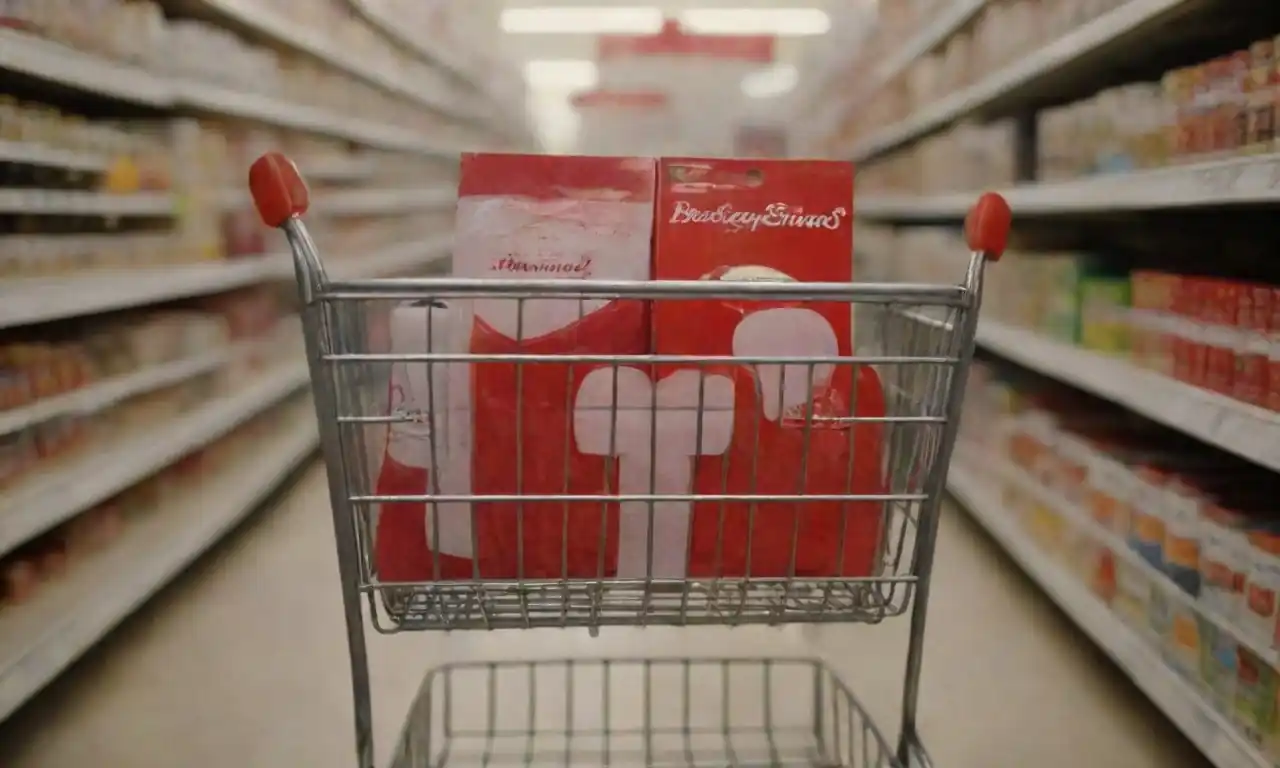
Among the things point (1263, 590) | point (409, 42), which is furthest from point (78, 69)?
point (409, 42)

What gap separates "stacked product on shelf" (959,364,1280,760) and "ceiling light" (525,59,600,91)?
5.25 m

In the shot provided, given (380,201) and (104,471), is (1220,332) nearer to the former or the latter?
(104,471)

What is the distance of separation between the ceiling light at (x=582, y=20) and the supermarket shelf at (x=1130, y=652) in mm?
5171

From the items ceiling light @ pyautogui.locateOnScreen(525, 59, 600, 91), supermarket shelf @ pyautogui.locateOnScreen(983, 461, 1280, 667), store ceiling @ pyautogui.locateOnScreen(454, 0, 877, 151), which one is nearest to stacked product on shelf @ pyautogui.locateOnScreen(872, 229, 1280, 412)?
supermarket shelf @ pyautogui.locateOnScreen(983, 461, 1280, 667)

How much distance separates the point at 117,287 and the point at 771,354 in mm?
1578

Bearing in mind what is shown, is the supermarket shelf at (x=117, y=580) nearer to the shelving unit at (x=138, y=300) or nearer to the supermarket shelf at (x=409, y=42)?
the shelving unit at (x=138, y=300)

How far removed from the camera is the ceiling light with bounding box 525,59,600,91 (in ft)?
23.6

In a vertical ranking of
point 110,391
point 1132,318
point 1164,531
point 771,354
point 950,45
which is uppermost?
point 950,45

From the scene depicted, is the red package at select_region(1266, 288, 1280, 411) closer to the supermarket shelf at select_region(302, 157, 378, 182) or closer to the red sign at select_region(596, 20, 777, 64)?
the supermarket shelf at select_region(302, 157, 378, 182)

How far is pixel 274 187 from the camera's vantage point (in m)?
0.83

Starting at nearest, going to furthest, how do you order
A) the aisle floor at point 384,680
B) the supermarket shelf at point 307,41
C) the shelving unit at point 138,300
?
the aisle floor at point 384,680, the shelving unit at point 138,300, the supermarket shelf at point 307,41

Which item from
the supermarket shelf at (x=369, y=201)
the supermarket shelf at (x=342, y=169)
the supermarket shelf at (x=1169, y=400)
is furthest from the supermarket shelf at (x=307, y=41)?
the supermarket shelf at (x=1169, y=400)

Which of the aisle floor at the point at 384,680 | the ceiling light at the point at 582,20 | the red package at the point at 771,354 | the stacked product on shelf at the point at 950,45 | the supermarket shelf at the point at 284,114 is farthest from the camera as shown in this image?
the ceiling light at the point at 582,20

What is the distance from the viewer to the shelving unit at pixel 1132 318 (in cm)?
143
